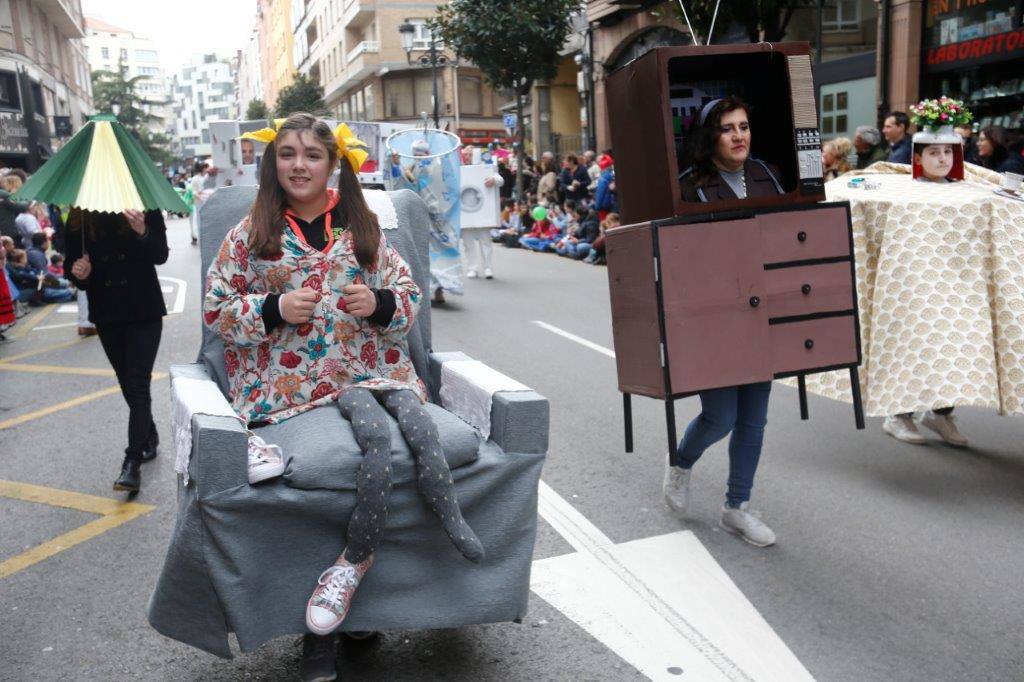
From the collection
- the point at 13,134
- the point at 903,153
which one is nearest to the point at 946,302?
the point at 903,153

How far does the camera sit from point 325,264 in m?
3.39

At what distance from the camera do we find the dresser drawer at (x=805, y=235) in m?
3.89

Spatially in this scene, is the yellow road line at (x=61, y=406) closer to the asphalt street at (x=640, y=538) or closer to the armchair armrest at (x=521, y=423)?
the asphalt street at (x=640, y=538)

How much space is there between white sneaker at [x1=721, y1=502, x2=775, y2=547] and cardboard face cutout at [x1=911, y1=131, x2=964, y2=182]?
7.25 feet

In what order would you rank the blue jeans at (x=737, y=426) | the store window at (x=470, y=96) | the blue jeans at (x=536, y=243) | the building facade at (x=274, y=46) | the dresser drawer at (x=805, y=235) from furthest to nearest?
the building facade at (x=274, y=46)
the store window at (x=470, y=96)
the blue jeans at (x=536, y=243)
the blue jeans at (x=737, y=426)
the dresser drawer at (x=805, y=235)

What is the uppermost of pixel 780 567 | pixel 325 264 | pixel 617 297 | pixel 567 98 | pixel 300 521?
pixel 567 98

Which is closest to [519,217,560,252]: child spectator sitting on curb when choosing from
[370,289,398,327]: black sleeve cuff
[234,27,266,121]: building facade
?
[370,289,398,327]: black sleeve cuff

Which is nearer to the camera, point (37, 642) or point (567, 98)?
point (37, 642)

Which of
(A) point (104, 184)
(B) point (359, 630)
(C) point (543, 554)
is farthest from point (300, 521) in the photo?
(A) point (104, 184)

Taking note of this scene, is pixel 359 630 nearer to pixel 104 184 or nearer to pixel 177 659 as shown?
pixel 177 659

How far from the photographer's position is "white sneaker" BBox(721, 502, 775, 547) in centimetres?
426

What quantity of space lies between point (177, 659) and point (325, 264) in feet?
4.64

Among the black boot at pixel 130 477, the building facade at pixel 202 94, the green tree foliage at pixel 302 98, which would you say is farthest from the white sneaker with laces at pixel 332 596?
the building facade at pixel 202 94

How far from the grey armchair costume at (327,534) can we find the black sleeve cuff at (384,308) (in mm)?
356
